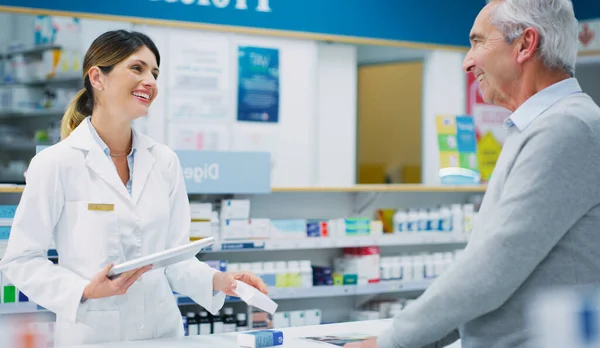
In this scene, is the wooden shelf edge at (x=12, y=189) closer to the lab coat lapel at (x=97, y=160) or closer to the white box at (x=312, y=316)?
the lab coat lapel at (x=97, y=160)

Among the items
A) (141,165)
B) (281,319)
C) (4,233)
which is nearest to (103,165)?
(141,165)

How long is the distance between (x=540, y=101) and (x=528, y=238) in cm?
34

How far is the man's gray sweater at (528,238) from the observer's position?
161cm

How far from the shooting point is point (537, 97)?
1.78 metres

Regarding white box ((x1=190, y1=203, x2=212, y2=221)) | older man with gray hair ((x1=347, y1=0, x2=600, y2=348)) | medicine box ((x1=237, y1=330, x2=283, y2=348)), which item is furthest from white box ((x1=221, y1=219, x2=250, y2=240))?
older man with gray hair ((x1=347, y1=0, x2=600, y2=348))

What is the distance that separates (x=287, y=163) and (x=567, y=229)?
17.0 ft

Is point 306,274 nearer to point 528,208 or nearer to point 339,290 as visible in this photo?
point 339,290

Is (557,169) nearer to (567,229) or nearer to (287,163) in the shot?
(567,229)

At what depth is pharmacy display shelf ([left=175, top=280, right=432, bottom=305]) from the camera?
512cm

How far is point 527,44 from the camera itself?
1791 millimetres

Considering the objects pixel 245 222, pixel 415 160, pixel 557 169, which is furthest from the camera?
pixel 415 160

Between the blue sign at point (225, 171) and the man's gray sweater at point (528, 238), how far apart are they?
3244 millimetres

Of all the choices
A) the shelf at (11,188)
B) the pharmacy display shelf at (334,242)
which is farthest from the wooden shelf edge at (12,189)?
the pharmacy display shelf at (334,242)

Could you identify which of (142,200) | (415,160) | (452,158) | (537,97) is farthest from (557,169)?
(415,160)
